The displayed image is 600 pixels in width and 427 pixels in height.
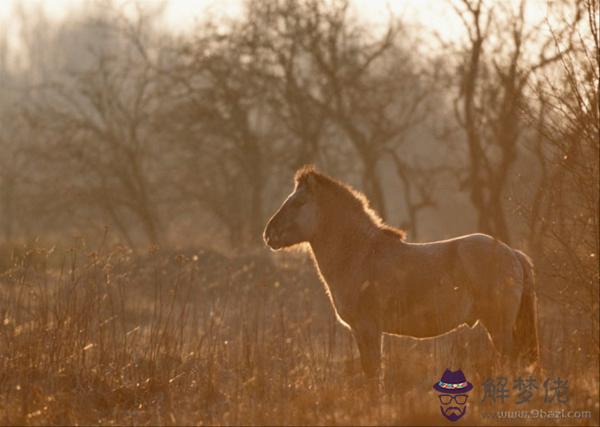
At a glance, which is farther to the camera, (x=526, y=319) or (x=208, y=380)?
(x=526, y=319)

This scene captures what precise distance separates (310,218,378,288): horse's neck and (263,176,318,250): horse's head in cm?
18

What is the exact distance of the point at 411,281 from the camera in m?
8.96

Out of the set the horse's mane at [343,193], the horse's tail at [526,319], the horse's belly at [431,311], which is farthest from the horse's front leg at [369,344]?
the horse's tail at [526,319]

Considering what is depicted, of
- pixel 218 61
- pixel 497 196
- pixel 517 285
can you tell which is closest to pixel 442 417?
pixel 517 285

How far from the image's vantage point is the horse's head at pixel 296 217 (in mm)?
9305

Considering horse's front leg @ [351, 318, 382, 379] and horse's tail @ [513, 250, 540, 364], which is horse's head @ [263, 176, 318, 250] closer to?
horse's front leg @ [351, 318, 382, 379]

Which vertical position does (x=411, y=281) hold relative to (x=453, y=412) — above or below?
above

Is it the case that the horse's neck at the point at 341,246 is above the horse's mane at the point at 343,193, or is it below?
below

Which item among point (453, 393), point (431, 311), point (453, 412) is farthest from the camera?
point (431, 311)

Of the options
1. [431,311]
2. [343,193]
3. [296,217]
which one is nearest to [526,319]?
[431,311]

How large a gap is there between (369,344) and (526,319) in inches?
57.6

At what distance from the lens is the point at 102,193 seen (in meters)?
29.9

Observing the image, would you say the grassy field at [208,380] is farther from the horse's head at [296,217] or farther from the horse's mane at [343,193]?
the horse's mane at [343,193]

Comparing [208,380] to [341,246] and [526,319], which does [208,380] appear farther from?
[526,319]
